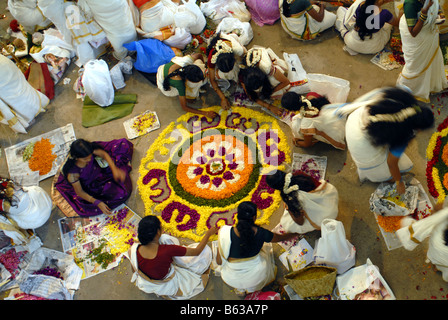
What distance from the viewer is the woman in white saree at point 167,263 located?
375 centimetres

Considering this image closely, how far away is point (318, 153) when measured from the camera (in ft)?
15.9

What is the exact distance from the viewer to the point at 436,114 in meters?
4.81

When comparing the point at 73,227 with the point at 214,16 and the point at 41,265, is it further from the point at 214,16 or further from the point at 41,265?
the point at 214,16

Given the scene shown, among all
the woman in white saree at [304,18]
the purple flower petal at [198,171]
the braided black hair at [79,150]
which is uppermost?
the woman in white saree at [304,18]

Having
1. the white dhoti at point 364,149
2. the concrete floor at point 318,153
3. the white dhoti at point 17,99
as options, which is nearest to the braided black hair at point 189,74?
the concrete floor at point 318,153

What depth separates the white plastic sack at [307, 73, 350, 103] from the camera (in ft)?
16.3

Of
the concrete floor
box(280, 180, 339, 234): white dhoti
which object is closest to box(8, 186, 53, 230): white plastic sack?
the concrete floor

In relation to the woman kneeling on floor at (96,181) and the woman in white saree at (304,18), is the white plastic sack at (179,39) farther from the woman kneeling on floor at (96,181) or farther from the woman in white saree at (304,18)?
the woman kneeling on floor at (96,181)

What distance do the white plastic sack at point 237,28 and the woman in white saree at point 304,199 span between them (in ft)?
8.72

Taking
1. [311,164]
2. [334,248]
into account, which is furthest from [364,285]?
[311,164]

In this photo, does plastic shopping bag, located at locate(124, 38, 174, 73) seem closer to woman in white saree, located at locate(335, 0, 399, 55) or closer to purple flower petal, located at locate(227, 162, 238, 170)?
purple flower petal, located at locate(227, 162, 238, 170)

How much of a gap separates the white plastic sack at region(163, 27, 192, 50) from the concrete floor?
667 millimetres

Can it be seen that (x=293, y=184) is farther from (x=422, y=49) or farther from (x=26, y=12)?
(x=26, y=12)

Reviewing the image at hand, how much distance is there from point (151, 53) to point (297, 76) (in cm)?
211
